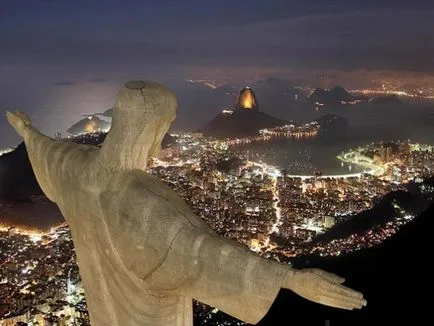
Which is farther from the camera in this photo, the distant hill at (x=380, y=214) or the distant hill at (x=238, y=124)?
the distant hill at (x=238, y=124)

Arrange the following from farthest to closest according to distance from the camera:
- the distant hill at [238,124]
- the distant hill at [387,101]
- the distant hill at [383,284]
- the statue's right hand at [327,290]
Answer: the distant hill at [387,101]
the distant hill at [238,124]
the distant hill at [383,284]
the statue's right hand at [327,290]

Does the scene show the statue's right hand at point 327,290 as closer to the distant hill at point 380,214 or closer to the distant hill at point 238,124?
the distant hill at point 380,214

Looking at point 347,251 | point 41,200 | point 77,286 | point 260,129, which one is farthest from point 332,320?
point 260,129

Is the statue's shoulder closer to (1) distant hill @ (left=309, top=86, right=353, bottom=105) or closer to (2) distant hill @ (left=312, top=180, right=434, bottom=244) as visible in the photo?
(2) distant hill @ (left=312, top=180, right=434, bottom=244)

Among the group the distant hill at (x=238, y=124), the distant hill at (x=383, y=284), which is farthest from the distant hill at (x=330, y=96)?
the distant hill at (x=383, y=284)

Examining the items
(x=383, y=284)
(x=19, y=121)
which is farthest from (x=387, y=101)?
(x=19, y=121)

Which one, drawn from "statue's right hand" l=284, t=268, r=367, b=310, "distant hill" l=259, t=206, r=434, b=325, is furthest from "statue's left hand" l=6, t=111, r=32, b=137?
"distant hill" l=259, t=206, r=434, b=325

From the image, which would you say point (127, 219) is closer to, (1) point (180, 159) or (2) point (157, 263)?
(2) point (157, 263)
